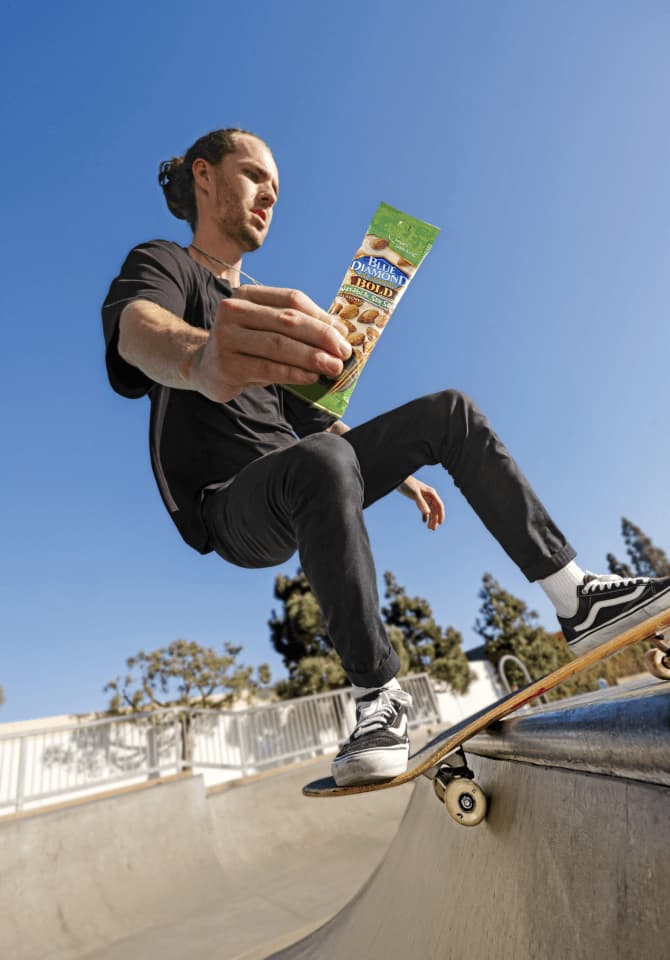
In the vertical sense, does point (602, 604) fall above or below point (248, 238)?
below

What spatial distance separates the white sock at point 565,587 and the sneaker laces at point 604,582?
0.09 ft

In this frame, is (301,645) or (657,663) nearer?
(657,663)

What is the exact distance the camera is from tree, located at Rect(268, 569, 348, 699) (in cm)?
1983

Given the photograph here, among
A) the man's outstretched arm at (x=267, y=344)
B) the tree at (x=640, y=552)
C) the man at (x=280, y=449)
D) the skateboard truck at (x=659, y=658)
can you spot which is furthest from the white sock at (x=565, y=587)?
the tree at (x=640, y=552)

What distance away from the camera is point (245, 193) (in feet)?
7.47

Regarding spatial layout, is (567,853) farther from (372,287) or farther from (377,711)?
(372,287)

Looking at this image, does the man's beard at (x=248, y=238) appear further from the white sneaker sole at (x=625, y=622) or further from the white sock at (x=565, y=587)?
the white sneaker sole at (x=625, y=622)

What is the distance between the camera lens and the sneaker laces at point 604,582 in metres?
1.53

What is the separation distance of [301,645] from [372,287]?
21626mm

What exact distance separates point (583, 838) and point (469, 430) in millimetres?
1474

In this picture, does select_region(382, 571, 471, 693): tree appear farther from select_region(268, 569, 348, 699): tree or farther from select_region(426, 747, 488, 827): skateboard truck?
select_region(426, 747, 488, 827): skateboard truck

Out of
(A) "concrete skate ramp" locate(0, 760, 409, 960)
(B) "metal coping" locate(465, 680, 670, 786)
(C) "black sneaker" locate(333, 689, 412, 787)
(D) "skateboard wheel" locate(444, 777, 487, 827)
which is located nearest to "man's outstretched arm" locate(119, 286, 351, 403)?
(B) "metal coping" locate(465, 680, 670, 786)

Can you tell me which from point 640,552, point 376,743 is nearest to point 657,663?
point 376,743

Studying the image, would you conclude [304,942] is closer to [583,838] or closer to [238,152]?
[583,838]
